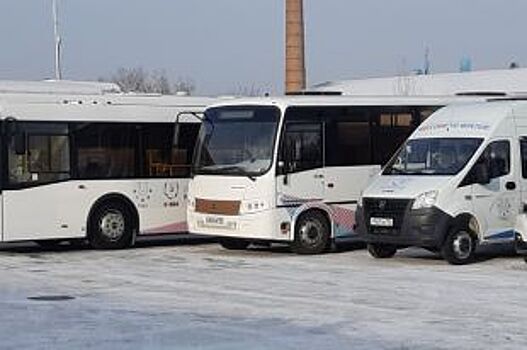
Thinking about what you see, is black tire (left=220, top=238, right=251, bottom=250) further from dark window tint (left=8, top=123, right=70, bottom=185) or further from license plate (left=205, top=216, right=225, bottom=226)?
dark window tint (left=8, top=123, right=70, bottom=185)

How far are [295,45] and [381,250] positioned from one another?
2876 cm

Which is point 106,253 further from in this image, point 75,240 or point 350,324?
point 350,324

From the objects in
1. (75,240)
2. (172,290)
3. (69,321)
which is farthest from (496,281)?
(75,240)

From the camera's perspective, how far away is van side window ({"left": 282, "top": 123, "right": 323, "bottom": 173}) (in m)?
20.6

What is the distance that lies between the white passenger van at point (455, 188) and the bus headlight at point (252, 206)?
1748mm

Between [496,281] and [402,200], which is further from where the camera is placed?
[402,200]

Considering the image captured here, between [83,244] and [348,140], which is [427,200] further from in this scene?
[83,244]

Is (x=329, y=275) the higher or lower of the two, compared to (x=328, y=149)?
lower

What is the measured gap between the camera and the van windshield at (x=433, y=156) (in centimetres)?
1909

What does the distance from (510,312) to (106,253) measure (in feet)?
33.8

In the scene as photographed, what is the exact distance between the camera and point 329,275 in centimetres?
1720

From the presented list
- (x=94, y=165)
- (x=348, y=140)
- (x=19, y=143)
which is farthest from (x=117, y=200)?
(x=348, y=140)

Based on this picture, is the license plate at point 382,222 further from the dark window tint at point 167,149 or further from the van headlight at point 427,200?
the dark window tint at point 167,149

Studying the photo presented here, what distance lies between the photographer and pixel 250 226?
20406 mm
